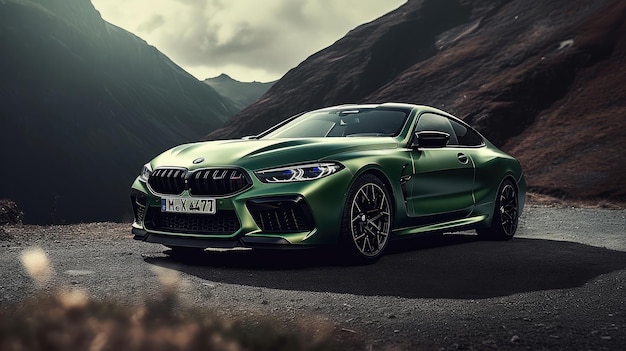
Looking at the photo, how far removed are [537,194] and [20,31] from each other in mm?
135513

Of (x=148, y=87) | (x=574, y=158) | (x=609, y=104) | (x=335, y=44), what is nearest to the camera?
(x=574, y=158)

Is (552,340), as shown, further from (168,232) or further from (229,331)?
(168,232)

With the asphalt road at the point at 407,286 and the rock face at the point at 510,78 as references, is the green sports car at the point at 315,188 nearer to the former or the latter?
the asphalt road at the point at 407,286

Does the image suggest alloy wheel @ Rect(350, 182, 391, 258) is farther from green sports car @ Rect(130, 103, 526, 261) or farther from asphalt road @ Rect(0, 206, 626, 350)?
asphalt road @ Rect(0, 206, 626, 350)

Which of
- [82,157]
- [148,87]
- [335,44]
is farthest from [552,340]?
[148,87]

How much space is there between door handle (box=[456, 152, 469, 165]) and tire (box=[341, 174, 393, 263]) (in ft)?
5.18

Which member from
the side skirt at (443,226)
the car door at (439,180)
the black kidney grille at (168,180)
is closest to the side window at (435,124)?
the car door at (439,180)

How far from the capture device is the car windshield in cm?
711

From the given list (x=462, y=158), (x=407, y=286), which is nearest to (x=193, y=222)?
(x=407, y=286)

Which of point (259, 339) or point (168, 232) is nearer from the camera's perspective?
point (259, 339)

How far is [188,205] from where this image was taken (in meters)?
5.91

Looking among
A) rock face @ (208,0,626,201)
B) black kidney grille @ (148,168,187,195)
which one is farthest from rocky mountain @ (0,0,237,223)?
black kidney grille @ (148,168,187,195)

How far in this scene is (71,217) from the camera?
91.0 metres

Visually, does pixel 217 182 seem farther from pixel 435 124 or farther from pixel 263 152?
pixel 435 124
